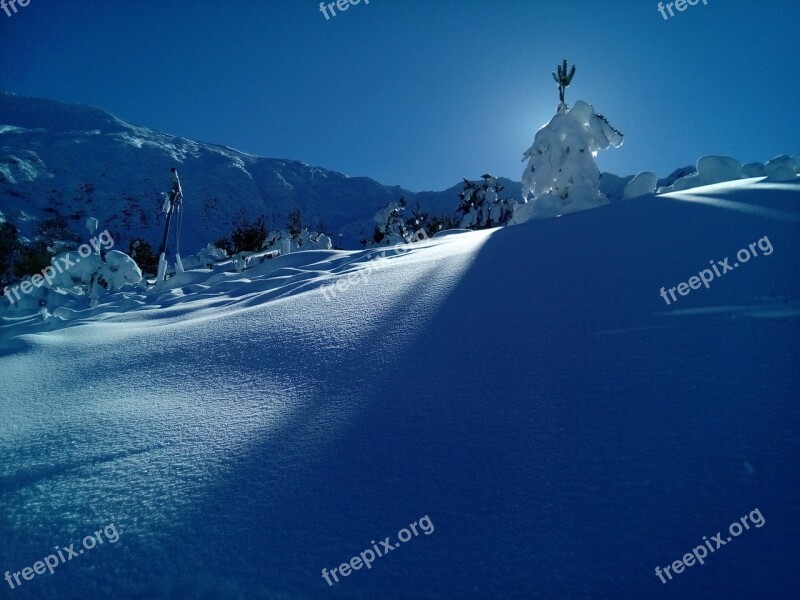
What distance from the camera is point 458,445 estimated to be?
1.08m

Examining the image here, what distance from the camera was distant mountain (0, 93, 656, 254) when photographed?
54.2 m

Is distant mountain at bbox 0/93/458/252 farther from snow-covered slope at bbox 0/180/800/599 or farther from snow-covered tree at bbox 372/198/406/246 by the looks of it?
snow-covered slope at bbox 0/180/800/599

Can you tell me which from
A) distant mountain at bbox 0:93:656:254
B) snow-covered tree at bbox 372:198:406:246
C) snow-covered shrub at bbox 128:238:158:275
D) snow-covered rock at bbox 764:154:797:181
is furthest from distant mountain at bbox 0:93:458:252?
snow-covered rock at bbox 764:154:797:181

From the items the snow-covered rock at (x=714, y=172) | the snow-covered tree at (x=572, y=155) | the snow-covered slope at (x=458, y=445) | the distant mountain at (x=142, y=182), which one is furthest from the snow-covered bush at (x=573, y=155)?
the distant mountain at (x=142, y=182)

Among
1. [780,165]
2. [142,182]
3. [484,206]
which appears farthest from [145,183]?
[780,165]

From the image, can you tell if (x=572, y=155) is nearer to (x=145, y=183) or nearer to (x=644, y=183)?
(x=644, y=183)

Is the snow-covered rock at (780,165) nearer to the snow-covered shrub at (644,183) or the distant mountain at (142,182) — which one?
the snow-covered shrub at (644,183)

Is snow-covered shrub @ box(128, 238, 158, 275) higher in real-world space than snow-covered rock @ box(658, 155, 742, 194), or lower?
higher

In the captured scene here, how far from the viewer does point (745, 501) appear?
79 centimetres

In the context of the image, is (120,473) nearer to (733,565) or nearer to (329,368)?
(329,368)

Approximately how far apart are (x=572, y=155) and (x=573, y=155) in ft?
0.05

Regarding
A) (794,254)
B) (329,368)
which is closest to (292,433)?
(329,368)

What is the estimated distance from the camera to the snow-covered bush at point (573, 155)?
258 inches

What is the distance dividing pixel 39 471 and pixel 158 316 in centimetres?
273
